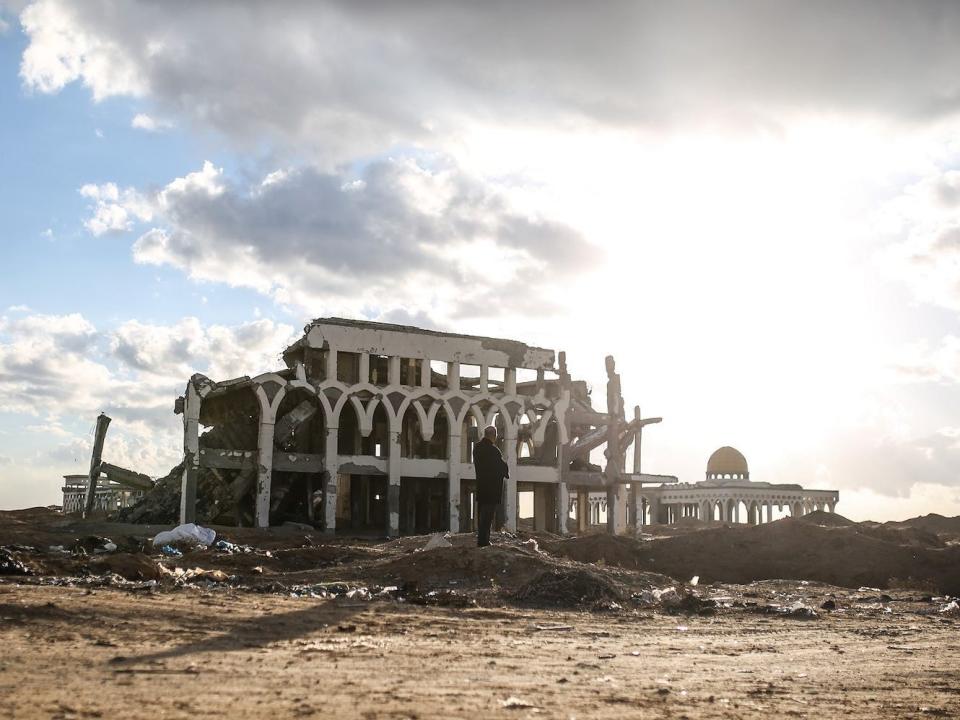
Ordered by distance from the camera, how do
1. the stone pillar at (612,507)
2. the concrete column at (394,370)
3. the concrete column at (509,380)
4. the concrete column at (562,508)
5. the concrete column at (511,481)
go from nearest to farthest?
the concrete column at (394,370) → the concrete column at (511,481) → the concrete column at (509,380) → the concrete column at (562,508) → the stone pillar at (612,507)

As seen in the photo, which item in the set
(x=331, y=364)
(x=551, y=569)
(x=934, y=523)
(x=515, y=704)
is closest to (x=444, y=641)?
(x=515, y=704)

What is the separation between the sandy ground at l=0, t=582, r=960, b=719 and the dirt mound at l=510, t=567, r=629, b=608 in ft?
3.83

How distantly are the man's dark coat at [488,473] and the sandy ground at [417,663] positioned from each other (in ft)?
13.0

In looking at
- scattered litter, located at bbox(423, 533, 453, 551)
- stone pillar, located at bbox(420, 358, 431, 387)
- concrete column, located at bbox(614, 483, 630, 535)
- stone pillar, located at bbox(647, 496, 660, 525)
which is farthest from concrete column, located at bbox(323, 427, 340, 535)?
stone pillar, located at bbox(647, 496, 660, 525)

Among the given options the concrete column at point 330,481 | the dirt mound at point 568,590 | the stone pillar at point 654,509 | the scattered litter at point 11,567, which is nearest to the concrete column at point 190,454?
the concrete column at point 330,481

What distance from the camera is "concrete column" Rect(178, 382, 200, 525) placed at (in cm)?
3112

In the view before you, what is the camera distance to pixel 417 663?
708 centimetres

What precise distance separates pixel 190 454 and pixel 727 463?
45.0 metres

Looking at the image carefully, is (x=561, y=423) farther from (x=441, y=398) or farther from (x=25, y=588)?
(x=25, y=588)

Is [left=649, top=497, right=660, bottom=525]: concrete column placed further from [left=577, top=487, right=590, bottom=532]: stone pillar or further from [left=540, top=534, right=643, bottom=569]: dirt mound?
[left=540, top=534, right=643, bottom=569]: dirt mound

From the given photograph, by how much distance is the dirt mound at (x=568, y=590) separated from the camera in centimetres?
1226

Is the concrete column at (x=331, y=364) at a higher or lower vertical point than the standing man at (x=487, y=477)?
higher

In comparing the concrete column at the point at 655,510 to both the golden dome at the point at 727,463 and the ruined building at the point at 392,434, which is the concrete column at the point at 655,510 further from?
the ruined building at the point at 392,434

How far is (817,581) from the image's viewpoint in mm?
19797
